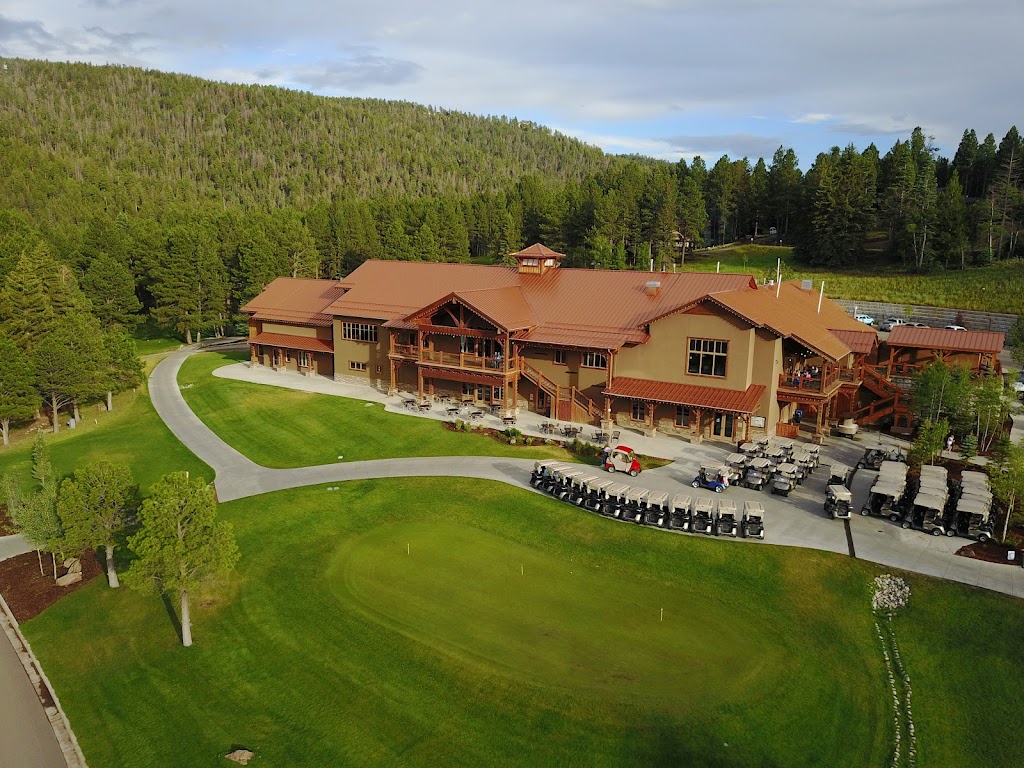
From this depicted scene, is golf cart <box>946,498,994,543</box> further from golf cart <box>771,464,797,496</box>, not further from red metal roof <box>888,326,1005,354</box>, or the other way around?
red metal roof <box>888,326,1005,354</box>

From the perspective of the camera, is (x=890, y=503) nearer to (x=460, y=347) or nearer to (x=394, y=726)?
(x=394, y=726)

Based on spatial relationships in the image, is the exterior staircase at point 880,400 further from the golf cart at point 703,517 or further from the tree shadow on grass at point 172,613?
the tree shadow on grass at point 172,613

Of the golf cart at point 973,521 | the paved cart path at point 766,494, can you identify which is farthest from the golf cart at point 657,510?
the golf cart at point 973,521

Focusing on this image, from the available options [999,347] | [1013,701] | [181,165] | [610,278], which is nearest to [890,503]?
[1013,701]

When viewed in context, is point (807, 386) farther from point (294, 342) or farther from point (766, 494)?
point (294, 342)

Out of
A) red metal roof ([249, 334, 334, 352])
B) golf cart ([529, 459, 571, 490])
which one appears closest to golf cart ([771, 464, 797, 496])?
golf cart ([529, 459, 571, 490])

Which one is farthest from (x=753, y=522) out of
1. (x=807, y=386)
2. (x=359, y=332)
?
(x=359, y=332)
